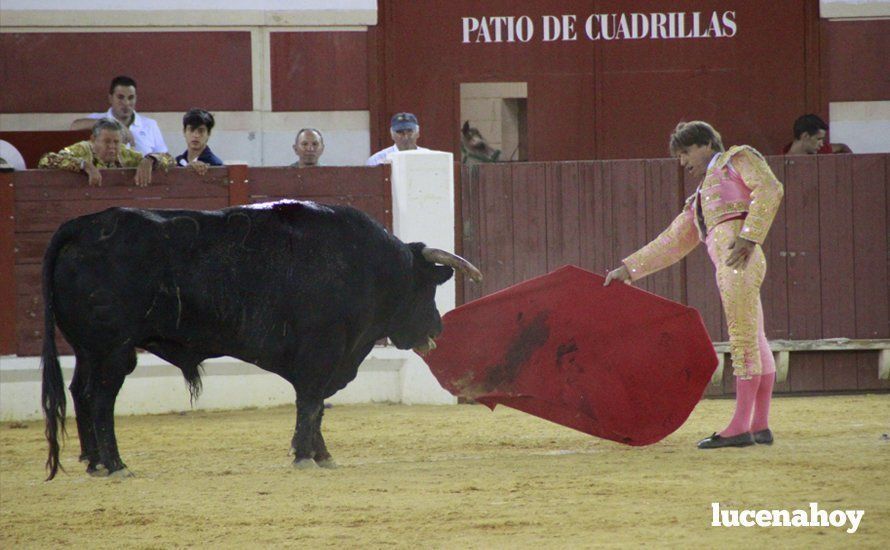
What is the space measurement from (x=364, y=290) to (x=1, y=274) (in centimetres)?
336

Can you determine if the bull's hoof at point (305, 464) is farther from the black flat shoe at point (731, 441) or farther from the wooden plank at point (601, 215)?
the wooden plank at point (601, 215)

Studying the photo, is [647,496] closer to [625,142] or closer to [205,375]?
[205,375]

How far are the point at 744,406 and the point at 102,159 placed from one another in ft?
14.7

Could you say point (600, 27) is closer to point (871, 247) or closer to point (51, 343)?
point (871, 247)

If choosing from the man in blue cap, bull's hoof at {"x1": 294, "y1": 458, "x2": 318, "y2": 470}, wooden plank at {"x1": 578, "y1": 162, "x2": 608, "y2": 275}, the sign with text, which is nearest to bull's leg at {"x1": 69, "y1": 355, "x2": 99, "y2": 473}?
bull's hoof at {"x1": 294, "y1": 458, "x2": 318, "y2": 470}

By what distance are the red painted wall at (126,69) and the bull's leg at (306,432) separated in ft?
16.3

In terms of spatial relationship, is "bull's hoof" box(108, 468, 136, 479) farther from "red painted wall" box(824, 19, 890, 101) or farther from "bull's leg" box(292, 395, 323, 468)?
"red painted wall" box(824, 19, 890, 101)

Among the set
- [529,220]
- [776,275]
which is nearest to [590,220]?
[529,220]

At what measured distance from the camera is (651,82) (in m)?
11.6

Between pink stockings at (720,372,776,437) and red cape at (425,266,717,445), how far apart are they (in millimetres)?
272

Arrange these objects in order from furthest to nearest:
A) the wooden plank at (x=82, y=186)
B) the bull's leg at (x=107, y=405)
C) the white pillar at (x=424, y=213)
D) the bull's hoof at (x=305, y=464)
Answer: the white pillar at (x=424, y=213) < the wooden plank at (x=82, y=186) < the bull's hoof at (x=305, y=464) < the bull's leg at (x=107, y=405)

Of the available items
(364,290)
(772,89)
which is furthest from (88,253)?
(772,89)

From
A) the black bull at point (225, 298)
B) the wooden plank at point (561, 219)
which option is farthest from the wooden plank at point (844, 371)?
the black bull at point (225, 298)

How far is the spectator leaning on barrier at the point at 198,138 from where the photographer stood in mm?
9148
